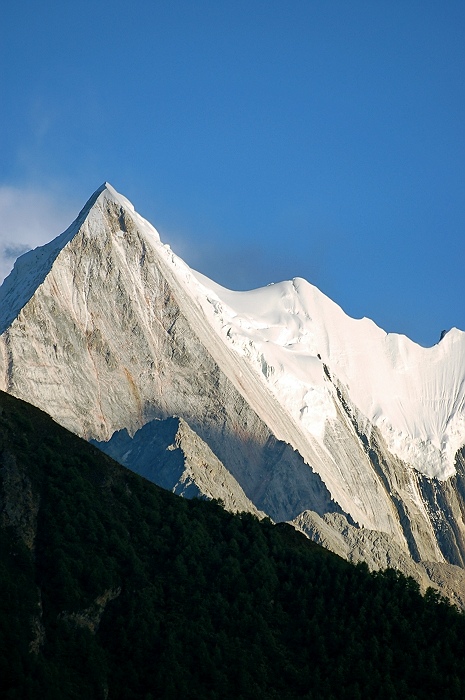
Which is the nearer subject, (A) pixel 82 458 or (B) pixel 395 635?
(B) pixel 395 635

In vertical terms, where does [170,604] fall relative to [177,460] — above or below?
below

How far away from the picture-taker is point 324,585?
86.7 meters

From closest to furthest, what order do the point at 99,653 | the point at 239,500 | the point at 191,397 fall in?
the point at 99,653 < the point at 239,500 < the point at 191,397

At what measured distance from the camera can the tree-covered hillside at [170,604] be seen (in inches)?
2899

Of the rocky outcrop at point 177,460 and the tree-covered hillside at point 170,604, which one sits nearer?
the tree-covered hillside at point 170,604

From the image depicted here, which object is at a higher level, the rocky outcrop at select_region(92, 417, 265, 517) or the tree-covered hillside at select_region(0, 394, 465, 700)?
the rocky outcrop at select_region(92, 417, 265, 517)

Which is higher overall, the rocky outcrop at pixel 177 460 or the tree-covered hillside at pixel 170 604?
the rocky outcrop at pixel 177 460

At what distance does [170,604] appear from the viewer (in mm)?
Answer: 81125

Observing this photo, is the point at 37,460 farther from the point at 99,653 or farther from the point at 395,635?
the point at 395,635

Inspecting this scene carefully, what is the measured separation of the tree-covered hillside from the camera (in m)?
73.6

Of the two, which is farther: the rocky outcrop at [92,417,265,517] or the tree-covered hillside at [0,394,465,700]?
the rocky outcrop at [92,417,265,517]

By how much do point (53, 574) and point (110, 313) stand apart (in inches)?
4858

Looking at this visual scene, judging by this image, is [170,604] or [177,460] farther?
[177,460]

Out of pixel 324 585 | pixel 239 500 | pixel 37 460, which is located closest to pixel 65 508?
pixel 37 460
